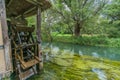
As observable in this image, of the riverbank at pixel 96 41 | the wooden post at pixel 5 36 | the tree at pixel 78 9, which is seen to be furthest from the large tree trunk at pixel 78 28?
the wooden post at pixel 5 36

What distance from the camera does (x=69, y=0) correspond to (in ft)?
54.6

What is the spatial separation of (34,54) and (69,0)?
40.7ft

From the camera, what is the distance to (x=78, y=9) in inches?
601

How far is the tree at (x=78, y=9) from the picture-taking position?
50.5 feet

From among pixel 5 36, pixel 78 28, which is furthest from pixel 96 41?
pixel 5 36

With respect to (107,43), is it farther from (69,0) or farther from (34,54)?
(34,54)

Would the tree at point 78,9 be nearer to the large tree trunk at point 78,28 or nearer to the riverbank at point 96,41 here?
the large tree trunk at point 78,28

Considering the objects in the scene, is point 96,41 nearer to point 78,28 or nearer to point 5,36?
point 78,28

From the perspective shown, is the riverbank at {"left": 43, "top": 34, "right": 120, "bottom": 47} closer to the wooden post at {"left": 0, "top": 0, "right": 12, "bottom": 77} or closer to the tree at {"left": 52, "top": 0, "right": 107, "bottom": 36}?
the tree at {"left": 52, "top": 0, "right": 107, "bottom": 36}

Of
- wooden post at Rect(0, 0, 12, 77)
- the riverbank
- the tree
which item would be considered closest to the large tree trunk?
the tree

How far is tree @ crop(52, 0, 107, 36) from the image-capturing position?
50.5ft

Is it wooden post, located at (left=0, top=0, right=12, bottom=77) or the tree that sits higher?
the tree

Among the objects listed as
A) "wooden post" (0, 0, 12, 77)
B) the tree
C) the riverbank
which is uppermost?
the tree

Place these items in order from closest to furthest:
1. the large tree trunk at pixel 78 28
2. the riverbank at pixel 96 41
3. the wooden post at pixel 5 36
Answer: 1. the wooden post at pixel 5 36
2. the riverbank at pixel 96 41
3. the large tree trunk at pixel 78 28
